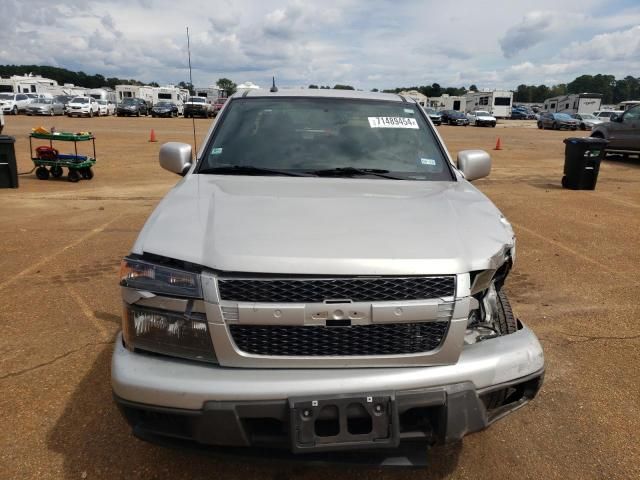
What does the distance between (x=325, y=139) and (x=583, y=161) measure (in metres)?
9.13

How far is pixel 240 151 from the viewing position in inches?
128

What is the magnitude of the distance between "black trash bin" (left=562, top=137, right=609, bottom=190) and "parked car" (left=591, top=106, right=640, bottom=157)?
6.11 m

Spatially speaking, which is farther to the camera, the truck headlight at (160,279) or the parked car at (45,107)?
the parked car at (45,107)

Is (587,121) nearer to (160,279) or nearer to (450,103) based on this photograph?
(450,103)

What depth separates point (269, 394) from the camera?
75.0 inches

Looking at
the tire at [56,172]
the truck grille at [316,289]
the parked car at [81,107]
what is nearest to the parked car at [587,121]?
the parked car at [81,107]

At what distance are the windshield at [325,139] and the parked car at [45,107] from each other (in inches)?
1575

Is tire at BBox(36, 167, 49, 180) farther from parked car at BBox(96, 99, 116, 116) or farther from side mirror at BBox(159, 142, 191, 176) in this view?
parked car at BBox(96, 99, 116, 116)

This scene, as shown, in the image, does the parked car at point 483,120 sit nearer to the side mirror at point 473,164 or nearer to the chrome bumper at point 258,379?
the side mirror at point 473,164

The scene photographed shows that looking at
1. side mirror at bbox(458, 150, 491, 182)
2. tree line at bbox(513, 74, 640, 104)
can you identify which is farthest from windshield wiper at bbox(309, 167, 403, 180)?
tree line at bbox(513, 74, 640, 104)

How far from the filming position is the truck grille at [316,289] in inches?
76.1

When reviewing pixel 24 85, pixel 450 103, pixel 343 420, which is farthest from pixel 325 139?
pixel 450 103

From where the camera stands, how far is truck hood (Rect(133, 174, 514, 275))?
1966 millimetres

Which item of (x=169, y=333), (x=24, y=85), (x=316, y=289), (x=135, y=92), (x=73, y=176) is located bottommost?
(x=73, y=176)
